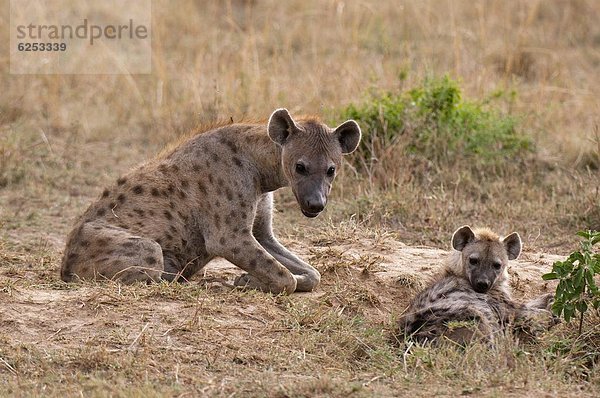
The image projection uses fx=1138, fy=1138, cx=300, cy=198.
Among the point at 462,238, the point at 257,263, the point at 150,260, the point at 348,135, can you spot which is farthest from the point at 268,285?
the point at 462,238

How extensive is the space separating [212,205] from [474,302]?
5.03ft

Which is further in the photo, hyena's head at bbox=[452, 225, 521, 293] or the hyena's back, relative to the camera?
hyena's head at bbox=[452, 225, 521, 293]

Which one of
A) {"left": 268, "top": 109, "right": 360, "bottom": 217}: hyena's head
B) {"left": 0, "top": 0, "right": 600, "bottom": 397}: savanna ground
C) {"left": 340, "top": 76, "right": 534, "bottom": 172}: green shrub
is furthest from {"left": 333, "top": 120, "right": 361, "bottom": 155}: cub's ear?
{"left": 340, "top": 76, "right": 534, "bottom": 172}: green shrub

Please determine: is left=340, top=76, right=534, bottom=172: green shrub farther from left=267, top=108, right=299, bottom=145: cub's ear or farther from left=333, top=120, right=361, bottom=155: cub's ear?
left=267, top=108, right=299, bottom=145: cub's ear

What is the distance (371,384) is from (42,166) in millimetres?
5133

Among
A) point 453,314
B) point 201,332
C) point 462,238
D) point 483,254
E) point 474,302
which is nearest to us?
point 201,332

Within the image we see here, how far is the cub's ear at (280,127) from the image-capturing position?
5984 millimetres

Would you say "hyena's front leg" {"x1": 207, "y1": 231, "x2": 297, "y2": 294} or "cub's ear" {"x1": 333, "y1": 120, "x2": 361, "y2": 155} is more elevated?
"cub's ear" {"x1": 333, "y1": 120, "x2": 361, "y2": 155}

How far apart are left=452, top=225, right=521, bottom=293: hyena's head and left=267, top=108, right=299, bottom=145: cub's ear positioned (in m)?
1.04

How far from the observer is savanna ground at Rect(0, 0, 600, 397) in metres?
4.79

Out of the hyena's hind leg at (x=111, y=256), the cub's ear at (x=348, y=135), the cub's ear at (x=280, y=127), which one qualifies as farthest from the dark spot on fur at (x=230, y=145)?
the hyena's hind leg at (x=111, y=256)

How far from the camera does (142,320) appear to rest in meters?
5.23

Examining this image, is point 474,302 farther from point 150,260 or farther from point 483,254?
point 150,260

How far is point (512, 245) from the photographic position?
591 cm
